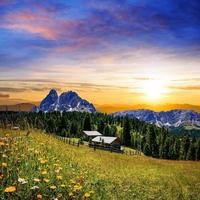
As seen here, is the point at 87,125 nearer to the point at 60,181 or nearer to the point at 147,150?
the point at 147,150

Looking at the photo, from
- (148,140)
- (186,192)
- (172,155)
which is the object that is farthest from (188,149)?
(186,192)

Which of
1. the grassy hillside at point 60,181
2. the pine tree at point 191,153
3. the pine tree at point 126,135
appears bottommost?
the pine tree at point 191,153

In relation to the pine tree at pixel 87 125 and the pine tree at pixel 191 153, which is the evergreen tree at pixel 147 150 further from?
the pine tree at pixel 87 125

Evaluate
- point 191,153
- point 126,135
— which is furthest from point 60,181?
point 126,135

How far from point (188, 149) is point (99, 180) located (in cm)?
12640

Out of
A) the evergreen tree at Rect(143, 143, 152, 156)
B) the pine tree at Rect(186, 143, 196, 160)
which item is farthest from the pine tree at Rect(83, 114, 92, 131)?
the pine tree at Rect(186, 143, 196, 160)

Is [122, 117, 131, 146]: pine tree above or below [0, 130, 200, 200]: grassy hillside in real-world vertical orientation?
below

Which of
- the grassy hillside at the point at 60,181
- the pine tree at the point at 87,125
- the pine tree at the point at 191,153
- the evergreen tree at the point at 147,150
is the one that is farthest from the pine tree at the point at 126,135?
the grassy hillside at the point at 60,181

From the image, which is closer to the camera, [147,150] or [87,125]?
[147,150]

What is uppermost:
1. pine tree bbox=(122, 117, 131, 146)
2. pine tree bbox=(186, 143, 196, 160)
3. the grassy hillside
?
the grassy hillside

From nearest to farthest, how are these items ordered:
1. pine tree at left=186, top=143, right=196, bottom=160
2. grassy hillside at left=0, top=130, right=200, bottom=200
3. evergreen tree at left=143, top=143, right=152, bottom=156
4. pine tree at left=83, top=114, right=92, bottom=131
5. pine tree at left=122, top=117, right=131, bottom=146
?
grassy hillside at left=0, top=130, right=200, bottom=200
evergreen tree at left=143, top=143, right=152, bottom=156
pine tree at left=186, top=143, right=196, bottom=160
pine tree at left=122, top=117, right=131, bottom=146
pine tree at left=83, top=114, right=92, bottom=131

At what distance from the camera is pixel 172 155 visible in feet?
434

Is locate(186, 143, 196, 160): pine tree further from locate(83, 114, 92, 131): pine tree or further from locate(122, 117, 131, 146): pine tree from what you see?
locate(83, 114, 92, 131): pine tree

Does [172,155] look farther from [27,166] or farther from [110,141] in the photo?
[27,166]
